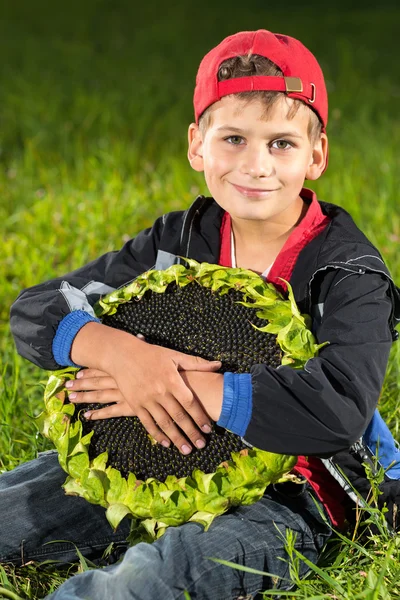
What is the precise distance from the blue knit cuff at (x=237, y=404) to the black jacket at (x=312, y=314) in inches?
0.9

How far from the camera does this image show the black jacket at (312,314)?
2254 mm

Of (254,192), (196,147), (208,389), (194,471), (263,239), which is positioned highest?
(196,147)

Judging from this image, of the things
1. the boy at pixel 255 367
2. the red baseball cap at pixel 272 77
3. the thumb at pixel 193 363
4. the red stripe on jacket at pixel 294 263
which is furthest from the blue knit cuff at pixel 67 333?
the red baseball cap at pixel 272 77

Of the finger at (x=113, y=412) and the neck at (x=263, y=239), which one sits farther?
the neck at (x=263, y=239)

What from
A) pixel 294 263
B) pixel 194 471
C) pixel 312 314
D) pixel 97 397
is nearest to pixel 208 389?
pixel 194 471

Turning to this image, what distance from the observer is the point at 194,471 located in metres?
2.40

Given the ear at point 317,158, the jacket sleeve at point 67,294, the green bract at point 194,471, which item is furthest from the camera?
the ear at point 317,158

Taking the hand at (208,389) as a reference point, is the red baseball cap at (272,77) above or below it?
above

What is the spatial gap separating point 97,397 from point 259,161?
31.8 inches

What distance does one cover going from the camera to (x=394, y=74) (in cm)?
800

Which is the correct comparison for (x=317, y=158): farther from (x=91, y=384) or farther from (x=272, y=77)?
(x=91, y=384)

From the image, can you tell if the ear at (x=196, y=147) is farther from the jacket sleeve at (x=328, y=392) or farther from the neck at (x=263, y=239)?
the jacket sleeve at (x=328, y=392)

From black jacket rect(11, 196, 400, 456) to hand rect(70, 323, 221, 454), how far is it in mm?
178

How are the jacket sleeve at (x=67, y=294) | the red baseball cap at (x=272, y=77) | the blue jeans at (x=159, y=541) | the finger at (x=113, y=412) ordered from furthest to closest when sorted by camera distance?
the jacket sleeve at (x=67, y=294), the red baseball cap at (x=272, y=77), the finger at (x=113, y=412), the blue jeans at (x=159, y=541)
